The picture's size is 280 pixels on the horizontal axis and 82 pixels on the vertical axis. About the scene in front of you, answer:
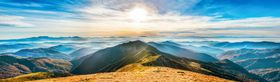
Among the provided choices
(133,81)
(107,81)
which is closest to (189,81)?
(133,81)

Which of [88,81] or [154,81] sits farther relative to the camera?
[88,81]

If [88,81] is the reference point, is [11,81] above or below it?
below

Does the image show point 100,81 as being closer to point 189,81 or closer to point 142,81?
point 142,81

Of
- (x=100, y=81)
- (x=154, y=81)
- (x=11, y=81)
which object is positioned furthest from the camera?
(x=11, y=81)

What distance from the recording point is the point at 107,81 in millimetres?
53312

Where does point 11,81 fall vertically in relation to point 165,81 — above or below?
below

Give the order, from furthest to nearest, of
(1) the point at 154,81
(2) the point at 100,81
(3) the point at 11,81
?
(3) the point at 11,81 < (2) the point at 100,81 < (1) the point at 154,81

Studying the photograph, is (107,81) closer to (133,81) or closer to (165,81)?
(133,81)

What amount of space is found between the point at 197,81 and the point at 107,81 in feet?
52.3

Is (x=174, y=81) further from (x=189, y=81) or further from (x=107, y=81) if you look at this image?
(x=107, y=81)

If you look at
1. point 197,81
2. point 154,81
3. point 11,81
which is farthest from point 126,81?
point 11,81

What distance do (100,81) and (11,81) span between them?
126 metres

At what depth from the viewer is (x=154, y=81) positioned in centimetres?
5031

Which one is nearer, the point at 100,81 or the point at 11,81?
the point at 100,81
